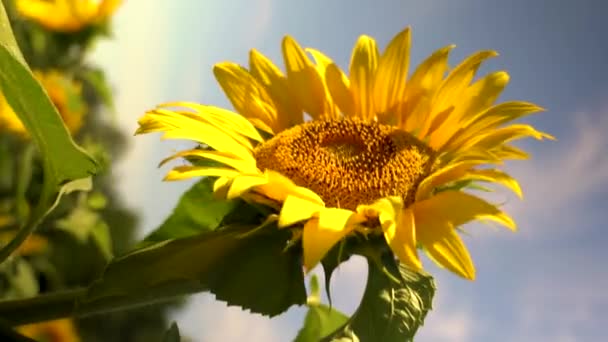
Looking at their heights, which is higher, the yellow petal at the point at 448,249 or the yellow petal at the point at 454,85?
the yellow petal at the point at 454,85

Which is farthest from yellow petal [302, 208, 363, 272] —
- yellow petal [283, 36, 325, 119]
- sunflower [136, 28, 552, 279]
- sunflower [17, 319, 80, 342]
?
sunflower [17, 319, 80, 342]

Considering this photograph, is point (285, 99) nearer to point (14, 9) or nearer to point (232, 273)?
point (232, 273)

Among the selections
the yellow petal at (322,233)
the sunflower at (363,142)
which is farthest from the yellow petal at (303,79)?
the yellow petal at (322,233)

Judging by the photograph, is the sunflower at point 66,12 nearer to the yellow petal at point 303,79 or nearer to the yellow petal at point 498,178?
the yellow petal at point 303,79

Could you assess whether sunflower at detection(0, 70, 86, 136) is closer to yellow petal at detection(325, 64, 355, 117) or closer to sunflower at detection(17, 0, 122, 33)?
sunflower at detection(17, 0, 122, 33)

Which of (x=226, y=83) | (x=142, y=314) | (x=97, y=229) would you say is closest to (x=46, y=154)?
(x=226, y=83)

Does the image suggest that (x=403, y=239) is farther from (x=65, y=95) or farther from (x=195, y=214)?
(x=65, y=95)

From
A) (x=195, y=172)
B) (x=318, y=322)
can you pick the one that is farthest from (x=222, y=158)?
(x=318, y=322)
